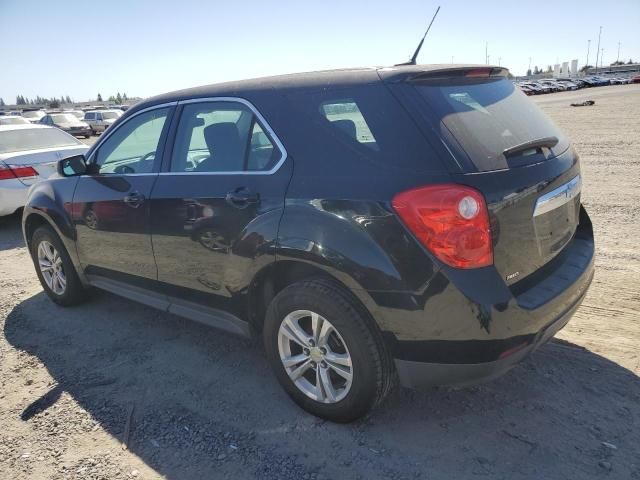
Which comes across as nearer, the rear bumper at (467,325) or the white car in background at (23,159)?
the rear bumper at (467,325)

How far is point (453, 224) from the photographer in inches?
87.2

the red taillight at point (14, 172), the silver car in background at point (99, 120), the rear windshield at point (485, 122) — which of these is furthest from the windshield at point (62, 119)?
the rear windshield at point (485, 122)

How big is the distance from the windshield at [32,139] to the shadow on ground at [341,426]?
5.36 m

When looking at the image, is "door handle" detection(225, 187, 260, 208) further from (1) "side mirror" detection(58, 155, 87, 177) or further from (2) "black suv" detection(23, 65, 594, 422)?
(1) "side mirror" detection(58, 155, 87, 177)

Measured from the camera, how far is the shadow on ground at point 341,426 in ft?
8.09

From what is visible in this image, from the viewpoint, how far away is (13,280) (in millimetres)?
5617

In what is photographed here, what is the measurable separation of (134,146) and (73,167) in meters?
0.58

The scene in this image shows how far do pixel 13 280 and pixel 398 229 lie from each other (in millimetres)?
5013

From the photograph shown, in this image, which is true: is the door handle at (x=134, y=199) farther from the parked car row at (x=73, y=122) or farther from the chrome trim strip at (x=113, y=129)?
the parked car row at (x=73, y=122)

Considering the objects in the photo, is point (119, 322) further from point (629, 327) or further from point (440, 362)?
point (629, 327)

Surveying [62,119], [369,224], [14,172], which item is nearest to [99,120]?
[62,119]

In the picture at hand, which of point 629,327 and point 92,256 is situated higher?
point 92,256

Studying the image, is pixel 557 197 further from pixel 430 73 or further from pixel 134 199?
pixel 134 199

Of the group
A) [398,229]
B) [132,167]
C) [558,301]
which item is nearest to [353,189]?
[398,229]
